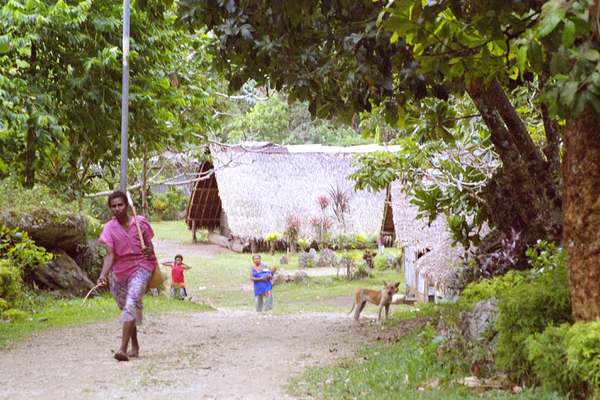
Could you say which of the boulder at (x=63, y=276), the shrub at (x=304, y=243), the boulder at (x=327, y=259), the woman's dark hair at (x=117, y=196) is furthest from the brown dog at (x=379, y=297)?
the shrub at (x=304, y=243)

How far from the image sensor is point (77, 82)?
29.1 feet

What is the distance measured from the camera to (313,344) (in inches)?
268

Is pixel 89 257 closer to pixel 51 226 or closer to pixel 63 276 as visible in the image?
pixel 63 276

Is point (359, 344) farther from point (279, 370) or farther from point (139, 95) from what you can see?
point (139, 95)

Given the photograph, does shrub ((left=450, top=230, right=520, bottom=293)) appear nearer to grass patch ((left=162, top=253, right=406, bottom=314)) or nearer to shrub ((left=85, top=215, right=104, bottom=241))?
grass patch ((left=162, top=253, right=406, bottom=314))

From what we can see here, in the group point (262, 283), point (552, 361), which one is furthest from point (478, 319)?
point (262, 283)

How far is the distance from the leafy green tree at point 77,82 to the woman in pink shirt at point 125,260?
8.57ft

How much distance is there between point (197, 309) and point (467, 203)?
5.20 m

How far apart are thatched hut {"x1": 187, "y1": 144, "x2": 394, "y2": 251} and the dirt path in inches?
518

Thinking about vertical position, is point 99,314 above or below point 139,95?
below

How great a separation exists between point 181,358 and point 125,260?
3.57 ft

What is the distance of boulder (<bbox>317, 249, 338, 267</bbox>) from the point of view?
2000cm

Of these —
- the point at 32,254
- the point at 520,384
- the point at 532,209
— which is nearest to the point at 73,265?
the point at 32,254

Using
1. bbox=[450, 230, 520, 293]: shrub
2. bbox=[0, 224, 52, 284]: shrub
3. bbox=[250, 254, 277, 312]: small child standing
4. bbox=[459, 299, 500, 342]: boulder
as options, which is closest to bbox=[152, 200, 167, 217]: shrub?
bbox=[250, 254, 277, 312]: small child standing
